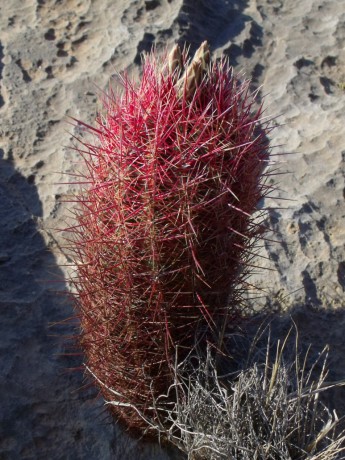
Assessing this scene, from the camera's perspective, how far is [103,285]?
4.43 feet

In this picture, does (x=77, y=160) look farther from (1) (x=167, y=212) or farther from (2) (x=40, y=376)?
(1) (x=167, y=212)

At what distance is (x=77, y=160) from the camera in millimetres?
2145

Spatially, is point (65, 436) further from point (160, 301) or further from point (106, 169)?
point (106, 169)

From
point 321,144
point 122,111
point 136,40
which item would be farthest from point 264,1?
point 122,111

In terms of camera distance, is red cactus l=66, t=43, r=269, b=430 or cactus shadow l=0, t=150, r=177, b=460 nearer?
red cactus l=66, t=43, r=269, b=430

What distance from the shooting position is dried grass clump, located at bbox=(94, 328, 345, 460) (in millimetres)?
1326

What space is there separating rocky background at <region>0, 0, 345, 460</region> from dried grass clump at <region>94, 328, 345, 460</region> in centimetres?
22

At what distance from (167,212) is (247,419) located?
459mm

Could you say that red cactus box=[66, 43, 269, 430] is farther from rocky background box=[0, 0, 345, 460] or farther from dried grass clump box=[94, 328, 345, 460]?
rocky background box=[0, 0, 345, 460]

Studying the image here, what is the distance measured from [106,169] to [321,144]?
46.4 inches

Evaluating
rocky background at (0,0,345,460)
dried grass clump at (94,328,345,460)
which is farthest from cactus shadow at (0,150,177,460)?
dried grass clump at (94,328,345,460)

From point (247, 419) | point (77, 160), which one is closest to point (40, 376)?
point (247, 419)

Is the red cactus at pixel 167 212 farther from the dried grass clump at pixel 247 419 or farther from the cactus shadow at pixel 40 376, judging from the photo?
the cactus shadow at pixel 40 376

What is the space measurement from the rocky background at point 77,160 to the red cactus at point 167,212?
214 millimetres
